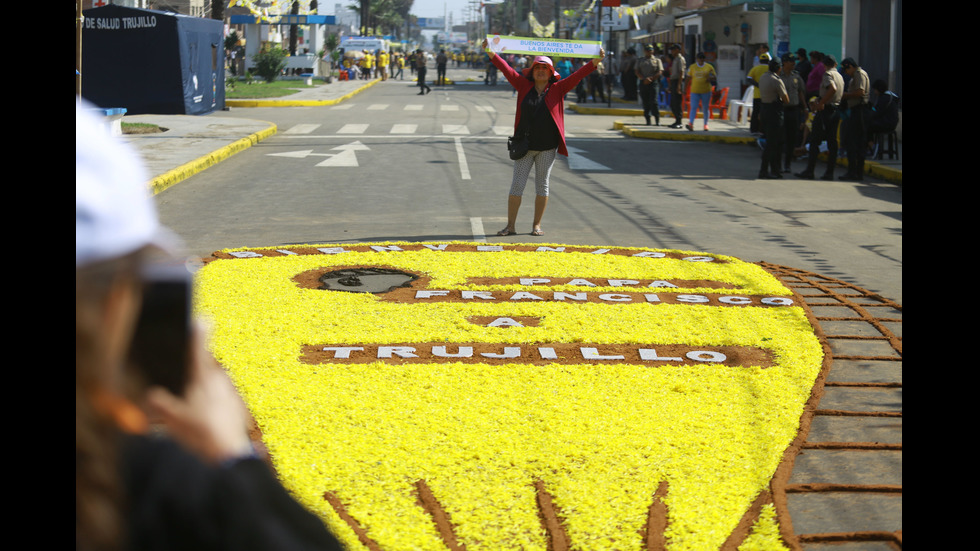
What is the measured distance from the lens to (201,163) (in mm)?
16297

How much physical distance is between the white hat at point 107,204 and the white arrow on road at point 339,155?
16040 mm

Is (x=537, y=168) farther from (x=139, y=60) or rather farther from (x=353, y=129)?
(x=139, y=60)

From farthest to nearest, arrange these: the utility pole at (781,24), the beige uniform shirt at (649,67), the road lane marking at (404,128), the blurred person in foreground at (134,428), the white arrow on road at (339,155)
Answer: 1. the utility pole at (781,24)
2. the beige uniform shirt at (649,67)
3. the road lane marking at (404,128)
4. the white arrow on road at (339,155)
5. the blurred person in foreground at (134,428)

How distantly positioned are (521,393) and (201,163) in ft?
39.8

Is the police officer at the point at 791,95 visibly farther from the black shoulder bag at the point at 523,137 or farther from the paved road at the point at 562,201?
the black shoulder bag at the point at 523,137

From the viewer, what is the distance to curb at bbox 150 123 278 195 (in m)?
13.9

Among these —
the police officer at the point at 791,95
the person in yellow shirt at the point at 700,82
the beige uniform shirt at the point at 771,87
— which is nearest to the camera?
the beige uniform shirt at the point at 771,87

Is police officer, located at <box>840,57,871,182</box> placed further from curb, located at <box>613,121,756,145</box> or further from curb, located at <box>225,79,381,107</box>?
curb, located at <box>225,79,381,107</box>

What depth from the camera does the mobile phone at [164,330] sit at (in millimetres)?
1076

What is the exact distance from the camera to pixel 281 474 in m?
4.14

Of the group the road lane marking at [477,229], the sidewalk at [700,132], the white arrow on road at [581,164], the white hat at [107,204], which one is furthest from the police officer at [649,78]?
the white hat at [107,204]

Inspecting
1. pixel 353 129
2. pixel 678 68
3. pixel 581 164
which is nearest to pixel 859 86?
pixel 581 164
